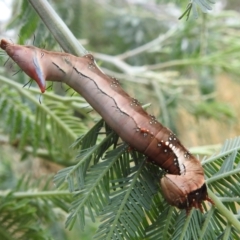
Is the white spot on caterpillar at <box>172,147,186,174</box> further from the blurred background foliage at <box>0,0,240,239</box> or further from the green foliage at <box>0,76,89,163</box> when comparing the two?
the green foliage at <box>0,76,89,163</box>

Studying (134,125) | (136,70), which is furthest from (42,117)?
(136,70)

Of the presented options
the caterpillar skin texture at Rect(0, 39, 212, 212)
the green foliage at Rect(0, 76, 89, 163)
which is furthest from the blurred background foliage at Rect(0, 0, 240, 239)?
the caterpillar skin texture at Rect(0, 39, 212, 212)

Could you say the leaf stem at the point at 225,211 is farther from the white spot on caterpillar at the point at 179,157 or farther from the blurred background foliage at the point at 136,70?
the blurred background foliage at the point at 136,70

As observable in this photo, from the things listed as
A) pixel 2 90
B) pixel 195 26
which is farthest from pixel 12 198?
pixel 195 26

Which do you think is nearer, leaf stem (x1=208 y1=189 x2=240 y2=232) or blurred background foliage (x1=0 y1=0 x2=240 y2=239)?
leaf stem (x1=208 y1=189 x2=240 y2=232)

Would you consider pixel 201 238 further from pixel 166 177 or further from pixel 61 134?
pixel 61 134

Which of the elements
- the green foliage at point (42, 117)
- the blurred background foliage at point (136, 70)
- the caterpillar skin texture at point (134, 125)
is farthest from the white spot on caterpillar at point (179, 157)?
the green foliage at point (42, 117)
